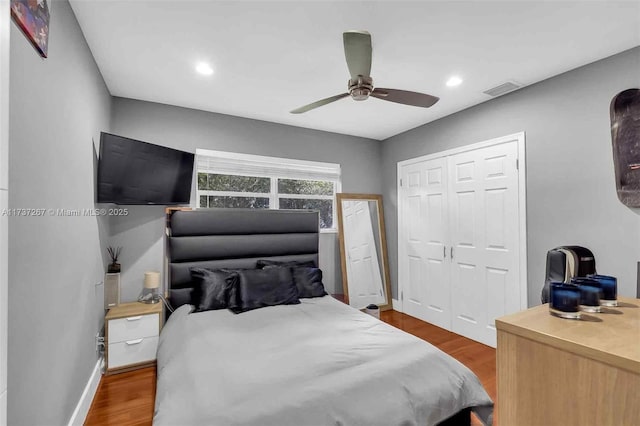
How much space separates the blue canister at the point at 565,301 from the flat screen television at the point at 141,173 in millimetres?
2882

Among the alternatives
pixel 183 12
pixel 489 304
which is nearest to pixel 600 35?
pixel 489 304

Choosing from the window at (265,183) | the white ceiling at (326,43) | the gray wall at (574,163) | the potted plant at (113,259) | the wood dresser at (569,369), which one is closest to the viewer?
the wood dresser at (569,369)

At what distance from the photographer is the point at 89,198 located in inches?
86.5

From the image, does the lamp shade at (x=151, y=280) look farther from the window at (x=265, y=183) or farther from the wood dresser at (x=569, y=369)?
the wood dresser at (x=569, y=369)

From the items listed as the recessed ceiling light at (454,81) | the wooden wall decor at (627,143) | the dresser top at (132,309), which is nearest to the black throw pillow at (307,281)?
the dresser top at (132,309)

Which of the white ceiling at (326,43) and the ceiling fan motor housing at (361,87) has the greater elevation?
the white ceiling at (326,43)

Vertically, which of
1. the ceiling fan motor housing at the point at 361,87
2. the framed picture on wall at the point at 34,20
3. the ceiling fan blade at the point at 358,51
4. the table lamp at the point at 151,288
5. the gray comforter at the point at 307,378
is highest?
the ceiling fan blade at the point at 358,51

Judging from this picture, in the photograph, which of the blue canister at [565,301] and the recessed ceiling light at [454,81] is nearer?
the blue canister at [565,301]

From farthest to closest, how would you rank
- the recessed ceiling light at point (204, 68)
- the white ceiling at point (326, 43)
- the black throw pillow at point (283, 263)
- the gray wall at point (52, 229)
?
the black throw pillow at point (283, 263) → the recessed ceiling light at point (204, 68) → the white ceiling at point (326, 43) → the gray wall at point (52, 229)

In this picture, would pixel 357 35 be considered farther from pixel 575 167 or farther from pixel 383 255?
pixel 383 255

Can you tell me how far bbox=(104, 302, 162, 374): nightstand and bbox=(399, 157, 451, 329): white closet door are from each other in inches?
124

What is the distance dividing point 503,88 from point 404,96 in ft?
4.32

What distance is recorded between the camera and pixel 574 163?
2.53 meters

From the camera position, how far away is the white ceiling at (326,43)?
181 cm
